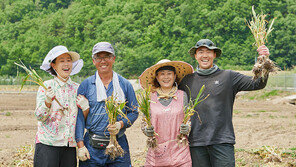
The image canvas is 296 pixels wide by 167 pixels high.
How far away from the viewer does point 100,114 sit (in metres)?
4.07

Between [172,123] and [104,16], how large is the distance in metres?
82.2

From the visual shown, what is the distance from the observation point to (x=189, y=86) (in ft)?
14.6

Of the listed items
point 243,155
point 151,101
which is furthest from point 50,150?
point 243,155

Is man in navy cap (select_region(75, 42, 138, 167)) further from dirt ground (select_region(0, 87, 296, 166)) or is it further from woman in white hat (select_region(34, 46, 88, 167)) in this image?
dirt ground (select_region(0, 87, 296, 166))

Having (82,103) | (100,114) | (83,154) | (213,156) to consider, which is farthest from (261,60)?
(83,154)

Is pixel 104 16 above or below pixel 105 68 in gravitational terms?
above

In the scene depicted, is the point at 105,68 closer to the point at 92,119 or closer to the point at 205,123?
the point at 92,119

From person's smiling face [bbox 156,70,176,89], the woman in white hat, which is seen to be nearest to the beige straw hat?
person's smiling face [bbox 156,70,176,89]

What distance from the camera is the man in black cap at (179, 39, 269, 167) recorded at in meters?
4.20

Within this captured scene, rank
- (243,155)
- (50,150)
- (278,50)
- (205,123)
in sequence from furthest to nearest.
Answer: (278,50), (243,155), (205,123), (50,150)

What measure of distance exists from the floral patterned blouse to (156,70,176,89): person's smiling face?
3.35 feet

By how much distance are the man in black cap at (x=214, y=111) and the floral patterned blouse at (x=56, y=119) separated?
4.41 feet

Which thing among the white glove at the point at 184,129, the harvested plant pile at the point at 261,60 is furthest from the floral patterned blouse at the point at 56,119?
the harvested plant pile at the point at 261,60

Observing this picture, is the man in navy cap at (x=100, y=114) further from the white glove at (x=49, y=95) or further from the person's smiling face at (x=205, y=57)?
the person's smiling face at (x=205, y=57)
